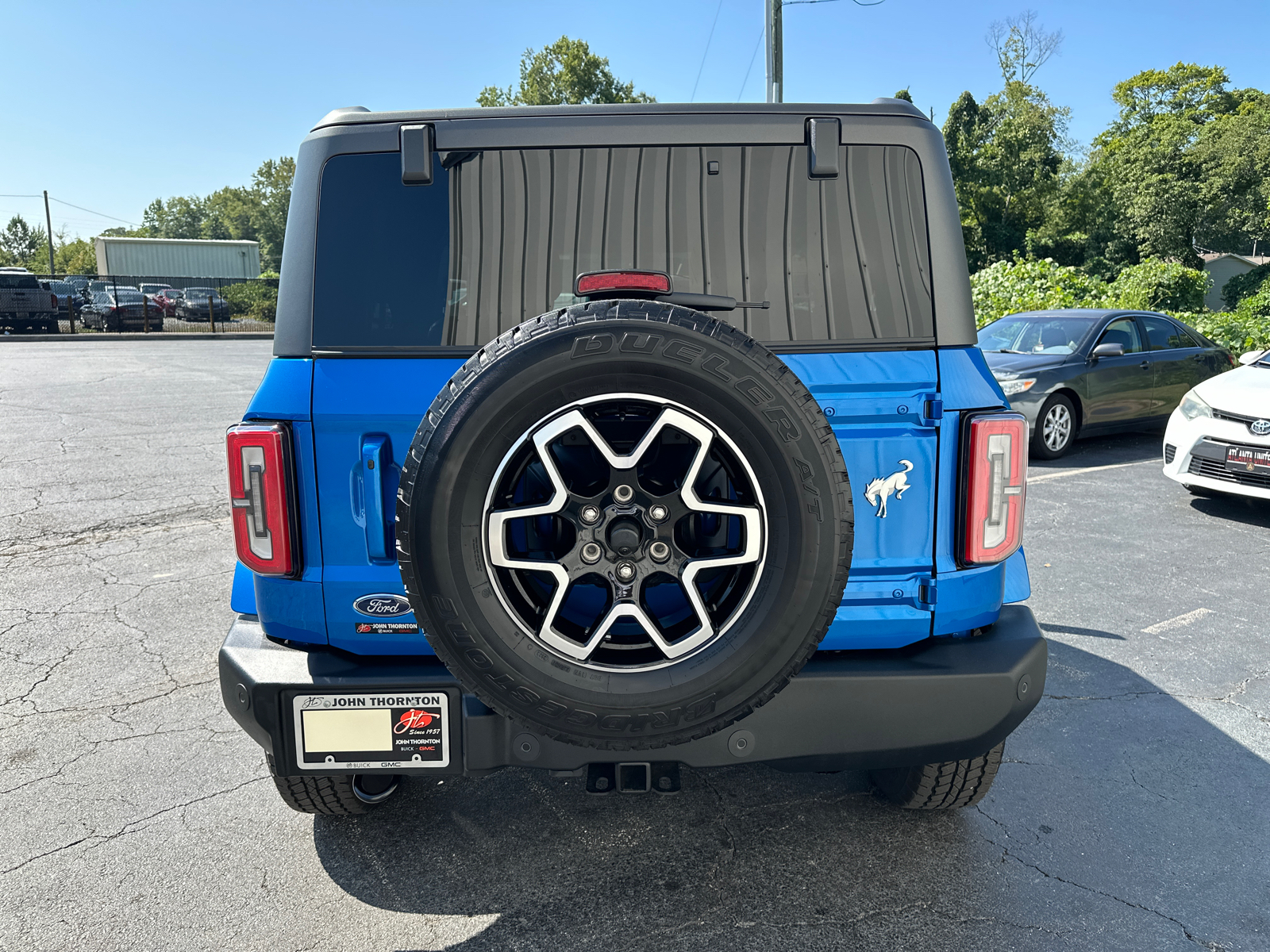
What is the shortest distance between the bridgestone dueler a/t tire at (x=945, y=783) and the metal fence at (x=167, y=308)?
3036 cm

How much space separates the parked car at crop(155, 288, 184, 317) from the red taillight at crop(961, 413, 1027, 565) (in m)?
34.8

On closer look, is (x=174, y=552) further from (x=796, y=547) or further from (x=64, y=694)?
(x=796, y=547)

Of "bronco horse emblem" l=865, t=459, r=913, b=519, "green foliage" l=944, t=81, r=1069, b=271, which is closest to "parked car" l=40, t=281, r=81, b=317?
"bronco horse emblem" l=865, t=459, r=913, b=519

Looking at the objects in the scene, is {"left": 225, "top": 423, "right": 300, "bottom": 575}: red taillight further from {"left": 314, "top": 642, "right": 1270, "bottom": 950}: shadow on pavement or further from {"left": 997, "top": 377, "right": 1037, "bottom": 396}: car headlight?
{"left": 997, "top": 377, "right": 1037, "bottom": 396}: car headlight

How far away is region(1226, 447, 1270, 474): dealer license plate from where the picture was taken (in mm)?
6277

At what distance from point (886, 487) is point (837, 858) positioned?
1.17 m

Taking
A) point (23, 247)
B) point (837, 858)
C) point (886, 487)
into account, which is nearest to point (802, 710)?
point (886, 487)

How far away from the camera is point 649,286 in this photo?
206cm

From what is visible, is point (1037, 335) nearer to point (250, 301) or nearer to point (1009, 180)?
point (250, 301)

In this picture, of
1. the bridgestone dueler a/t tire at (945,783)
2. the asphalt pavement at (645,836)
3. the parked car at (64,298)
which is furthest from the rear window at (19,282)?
the bridgestone dueler a/t tire at (945,783)

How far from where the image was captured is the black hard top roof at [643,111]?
2.21 meters

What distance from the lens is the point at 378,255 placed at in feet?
7.43

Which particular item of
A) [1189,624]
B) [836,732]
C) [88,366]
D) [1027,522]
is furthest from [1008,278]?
[88,366]

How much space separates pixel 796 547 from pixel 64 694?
3496mm
